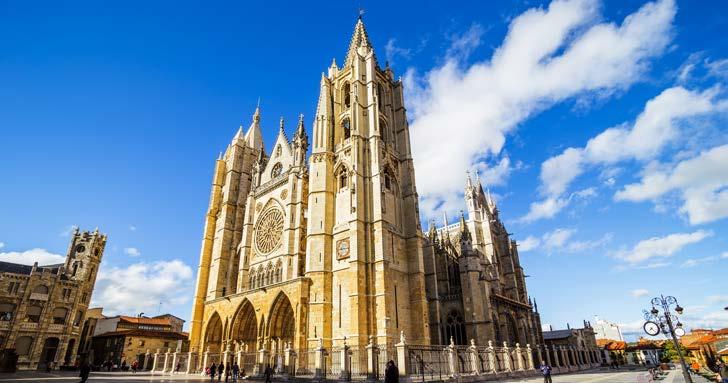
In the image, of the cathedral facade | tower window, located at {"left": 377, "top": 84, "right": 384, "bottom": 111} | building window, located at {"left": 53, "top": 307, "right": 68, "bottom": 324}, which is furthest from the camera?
building window, located at {"left": 53, "top": 307, "right": 68, "bottom": 324}

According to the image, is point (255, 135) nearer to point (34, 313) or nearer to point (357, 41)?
point (357, 41)

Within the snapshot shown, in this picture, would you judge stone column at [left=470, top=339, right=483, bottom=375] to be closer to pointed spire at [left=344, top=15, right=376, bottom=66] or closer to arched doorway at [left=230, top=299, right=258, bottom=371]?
arched doorway at [left=230, top=299, right=258, bottom=371]

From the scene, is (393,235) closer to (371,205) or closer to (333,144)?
(371,205)

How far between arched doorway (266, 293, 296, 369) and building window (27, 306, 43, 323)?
1035 inches

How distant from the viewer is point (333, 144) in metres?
28.9

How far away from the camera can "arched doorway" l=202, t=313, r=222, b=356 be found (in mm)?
28844

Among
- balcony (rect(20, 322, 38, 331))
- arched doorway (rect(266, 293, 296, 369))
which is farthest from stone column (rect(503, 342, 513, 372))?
balcony (rect(20, 322, 38, 331))

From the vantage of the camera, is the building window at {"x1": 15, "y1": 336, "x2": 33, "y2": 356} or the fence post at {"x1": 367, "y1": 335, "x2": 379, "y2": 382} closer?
the fence post at {"x1": 367, "y1": 335, "x2": 379, "y2": 382}

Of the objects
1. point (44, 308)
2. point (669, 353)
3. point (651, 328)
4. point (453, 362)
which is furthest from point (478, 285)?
point (44, 308)

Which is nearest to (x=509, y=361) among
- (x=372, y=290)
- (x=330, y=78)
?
(x=372, y=290)

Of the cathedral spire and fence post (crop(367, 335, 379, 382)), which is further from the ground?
the cathedral spire

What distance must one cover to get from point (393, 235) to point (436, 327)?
7201 millimetres

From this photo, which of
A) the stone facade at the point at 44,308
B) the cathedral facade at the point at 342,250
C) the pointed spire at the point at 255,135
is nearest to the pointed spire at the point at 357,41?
the cathedral facade at the point at 342,250

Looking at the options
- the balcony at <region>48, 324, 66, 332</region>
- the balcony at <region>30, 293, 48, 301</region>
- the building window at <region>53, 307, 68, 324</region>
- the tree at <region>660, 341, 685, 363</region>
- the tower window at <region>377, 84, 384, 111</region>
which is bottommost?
the tree at <region>660, 341, 685, 363</region>
